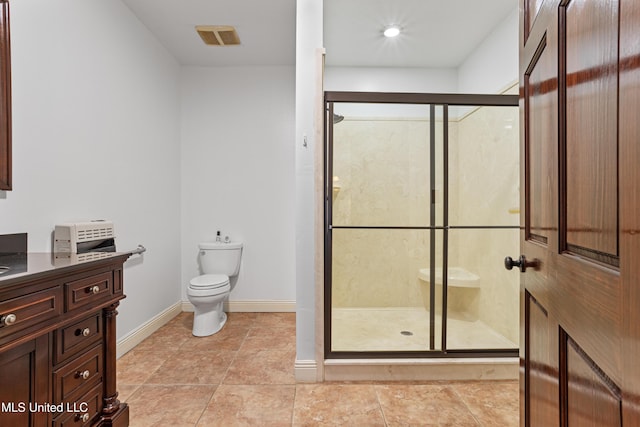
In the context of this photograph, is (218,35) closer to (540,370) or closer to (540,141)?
(540,141)

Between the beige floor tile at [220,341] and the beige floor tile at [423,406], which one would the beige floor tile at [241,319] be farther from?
the beige floor tile at [423,406]

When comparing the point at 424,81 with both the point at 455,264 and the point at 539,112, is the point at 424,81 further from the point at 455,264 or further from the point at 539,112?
the point at 539,112

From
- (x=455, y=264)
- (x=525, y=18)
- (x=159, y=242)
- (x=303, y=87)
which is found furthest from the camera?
(x=159, y=242)

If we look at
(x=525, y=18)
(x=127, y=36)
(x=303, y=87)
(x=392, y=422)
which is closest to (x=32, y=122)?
(x=127, y=36)

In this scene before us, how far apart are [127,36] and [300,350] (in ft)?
8.56

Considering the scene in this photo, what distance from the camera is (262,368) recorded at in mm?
2225

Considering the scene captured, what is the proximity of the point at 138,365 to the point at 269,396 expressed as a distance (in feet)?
3.38

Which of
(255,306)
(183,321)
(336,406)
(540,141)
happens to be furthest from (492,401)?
(183,321)

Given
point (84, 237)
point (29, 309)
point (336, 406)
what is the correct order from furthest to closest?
point (84, 237) < point (336, 406) < point (29, 309)

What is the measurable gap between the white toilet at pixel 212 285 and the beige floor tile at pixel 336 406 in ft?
3.78

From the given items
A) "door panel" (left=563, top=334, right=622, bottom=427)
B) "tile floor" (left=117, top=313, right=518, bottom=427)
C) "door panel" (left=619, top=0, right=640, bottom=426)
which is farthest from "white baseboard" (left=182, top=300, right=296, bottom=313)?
"door panel" (left=619, top=0, right=640, bottom=426)

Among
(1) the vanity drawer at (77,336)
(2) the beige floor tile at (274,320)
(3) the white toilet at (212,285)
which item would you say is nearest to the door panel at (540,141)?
(1) the vanity drawer at (77,336)

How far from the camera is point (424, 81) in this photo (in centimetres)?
347

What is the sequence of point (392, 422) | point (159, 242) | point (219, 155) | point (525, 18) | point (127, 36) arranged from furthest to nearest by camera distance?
point (219, 155), point (159, 242), point (127, 36), point (392, 422), point (525, 18)
